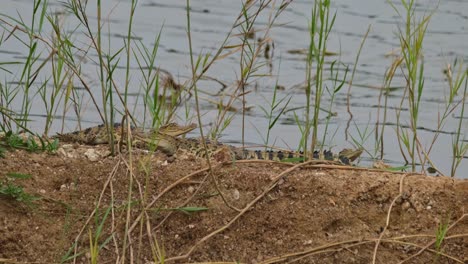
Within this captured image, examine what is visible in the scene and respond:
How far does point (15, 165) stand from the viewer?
13.6 ft

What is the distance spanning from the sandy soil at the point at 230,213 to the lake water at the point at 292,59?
259 centimetres

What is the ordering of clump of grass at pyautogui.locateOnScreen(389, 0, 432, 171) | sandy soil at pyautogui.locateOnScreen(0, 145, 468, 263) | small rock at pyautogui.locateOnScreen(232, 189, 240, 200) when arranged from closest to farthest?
sandy soil at pyautogui.locateOnScreen(0, 145, 468, 263), small rock at pyautogui.locateOnScreen(232, 189, 240, 200), clump of grass at pyautogui.locateOnScreen(389, 0, 432, 171)

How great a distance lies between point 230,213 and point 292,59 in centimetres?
564

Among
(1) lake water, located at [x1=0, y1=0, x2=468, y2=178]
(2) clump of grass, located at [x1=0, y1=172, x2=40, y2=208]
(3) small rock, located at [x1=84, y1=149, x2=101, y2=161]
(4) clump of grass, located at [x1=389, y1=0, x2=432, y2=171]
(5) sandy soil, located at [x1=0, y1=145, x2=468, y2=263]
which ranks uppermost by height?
(4) clump of grass, located at [x1=389, y1=0, x2=432, y2=171]

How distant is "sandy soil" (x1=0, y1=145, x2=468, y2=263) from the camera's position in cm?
389

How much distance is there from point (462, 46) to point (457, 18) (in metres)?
0.78

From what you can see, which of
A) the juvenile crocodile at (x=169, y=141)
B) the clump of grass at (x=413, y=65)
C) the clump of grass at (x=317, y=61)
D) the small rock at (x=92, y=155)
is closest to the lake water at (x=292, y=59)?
the juvenile crocodile at (x=169, y=141)

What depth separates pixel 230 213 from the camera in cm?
405

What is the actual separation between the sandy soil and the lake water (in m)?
2.59

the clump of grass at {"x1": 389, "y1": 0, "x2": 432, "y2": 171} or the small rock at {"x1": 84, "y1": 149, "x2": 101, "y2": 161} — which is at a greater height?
the clump of grass at {"x1": 389, "y1": 0, "x2": 432, "y2": 171}

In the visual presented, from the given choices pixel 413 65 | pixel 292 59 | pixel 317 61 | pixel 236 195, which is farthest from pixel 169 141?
pixel 292 59

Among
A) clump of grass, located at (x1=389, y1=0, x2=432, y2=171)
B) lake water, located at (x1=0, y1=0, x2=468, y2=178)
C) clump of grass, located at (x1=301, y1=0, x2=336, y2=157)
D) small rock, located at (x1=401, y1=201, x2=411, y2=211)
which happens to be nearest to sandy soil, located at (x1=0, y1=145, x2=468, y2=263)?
small rock, located at (x1=401, y1=201, x2=411, y2=211)

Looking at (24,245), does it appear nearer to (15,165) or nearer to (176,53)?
(15,165)

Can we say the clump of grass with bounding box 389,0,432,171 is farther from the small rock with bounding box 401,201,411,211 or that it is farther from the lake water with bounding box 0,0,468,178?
the lake water with bounding box 0,0,468,178
